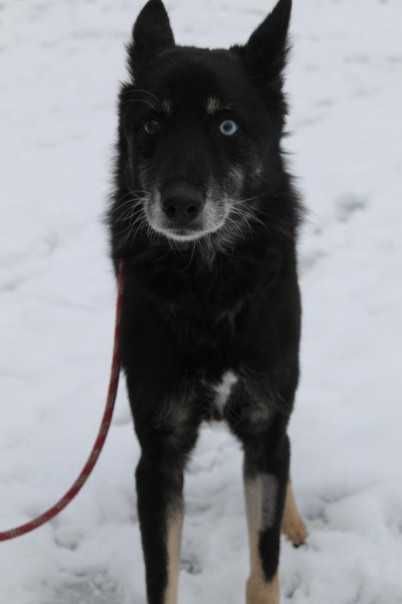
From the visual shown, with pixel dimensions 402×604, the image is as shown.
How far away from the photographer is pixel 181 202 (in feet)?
7.07

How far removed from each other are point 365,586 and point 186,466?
80 cm

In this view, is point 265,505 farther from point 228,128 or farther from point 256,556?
point 228,128

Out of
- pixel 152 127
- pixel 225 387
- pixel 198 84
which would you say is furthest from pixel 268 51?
pixel 225 387

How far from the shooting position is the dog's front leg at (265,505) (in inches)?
97.8

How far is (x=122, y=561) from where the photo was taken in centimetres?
286

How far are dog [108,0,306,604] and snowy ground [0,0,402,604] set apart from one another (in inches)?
19.2

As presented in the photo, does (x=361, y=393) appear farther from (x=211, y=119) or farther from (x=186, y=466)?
(x=211, y=119)

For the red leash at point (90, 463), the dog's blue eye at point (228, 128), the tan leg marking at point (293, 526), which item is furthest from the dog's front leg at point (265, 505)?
the dog's blue eye at point (228, 128)

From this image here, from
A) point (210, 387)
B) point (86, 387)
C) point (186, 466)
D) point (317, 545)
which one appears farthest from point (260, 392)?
point (86, 387)

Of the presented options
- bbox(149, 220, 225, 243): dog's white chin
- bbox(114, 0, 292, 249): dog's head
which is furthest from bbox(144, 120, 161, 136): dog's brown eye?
bbox(149, 220, 225, 243): dog's white chin

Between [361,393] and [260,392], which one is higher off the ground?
[260,392]

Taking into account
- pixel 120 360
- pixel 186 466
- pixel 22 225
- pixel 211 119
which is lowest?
pixel 22 225

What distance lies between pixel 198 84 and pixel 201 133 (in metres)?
0.15

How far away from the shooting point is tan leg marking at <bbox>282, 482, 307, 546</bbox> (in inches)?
114
